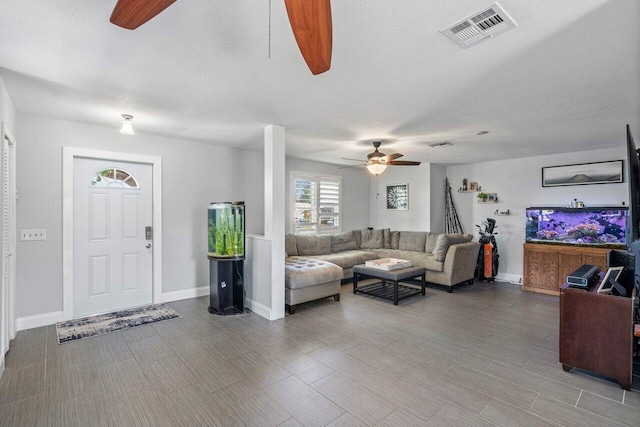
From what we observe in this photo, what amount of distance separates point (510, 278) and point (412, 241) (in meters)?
1.97

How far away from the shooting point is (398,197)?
7.50m

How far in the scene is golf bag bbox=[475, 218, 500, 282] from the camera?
19.8 ft

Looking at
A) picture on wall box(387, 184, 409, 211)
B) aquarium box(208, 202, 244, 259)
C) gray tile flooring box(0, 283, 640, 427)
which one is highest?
picture on wall box(387, 184, 409, 211)

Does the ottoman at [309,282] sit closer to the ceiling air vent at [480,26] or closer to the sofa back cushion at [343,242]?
the sofa back cushion at [343,242]

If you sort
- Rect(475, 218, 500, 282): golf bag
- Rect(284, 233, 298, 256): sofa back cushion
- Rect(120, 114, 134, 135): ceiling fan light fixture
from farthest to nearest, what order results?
1. Rect(475, 218, 500, 282): golf bag
2. Rect(284, 233, 298, 256): sofa back cushion
3. Rect(120, 114, 134, 135): ceiling fan light fixture

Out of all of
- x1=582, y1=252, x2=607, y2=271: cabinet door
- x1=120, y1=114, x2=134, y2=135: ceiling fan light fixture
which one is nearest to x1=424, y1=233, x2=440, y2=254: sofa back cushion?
x1=582, y1=252, x2=607, y2=271: cabinet door

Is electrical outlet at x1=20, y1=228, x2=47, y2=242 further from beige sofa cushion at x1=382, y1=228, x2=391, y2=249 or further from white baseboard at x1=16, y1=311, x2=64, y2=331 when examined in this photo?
beige sofa cushion at x1=382, y1=228, x2=391, y2=249

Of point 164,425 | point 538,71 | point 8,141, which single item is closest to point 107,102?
point 8,141

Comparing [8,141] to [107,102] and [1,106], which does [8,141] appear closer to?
[1,106]

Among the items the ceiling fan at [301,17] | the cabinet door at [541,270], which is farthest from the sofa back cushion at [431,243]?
the ceiling fan at [301,17]

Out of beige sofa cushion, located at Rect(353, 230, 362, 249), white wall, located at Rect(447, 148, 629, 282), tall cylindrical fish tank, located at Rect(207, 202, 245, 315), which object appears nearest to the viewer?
tall cylindrical fish tank, located at Rect(207, 202, 245, 315)

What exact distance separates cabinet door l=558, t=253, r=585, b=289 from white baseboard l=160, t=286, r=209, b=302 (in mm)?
5760

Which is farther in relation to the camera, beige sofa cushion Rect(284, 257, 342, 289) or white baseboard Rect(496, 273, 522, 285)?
white baseboard Rect(496, 273, 522, 285)

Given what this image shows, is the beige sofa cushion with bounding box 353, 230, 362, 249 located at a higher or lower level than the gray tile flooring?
higher
